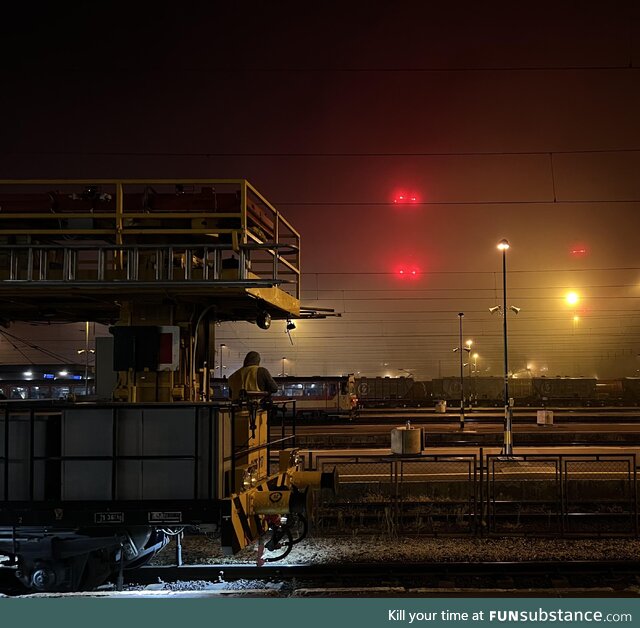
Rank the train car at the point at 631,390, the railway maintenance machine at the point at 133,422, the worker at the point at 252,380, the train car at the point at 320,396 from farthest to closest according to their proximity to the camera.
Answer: the train car at the point at 631,390 < the train car at the point at 320,396 < the worker at the point at 252,380 < the railway maintenance machine at the point at 133,422

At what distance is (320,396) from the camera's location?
35.5 meters

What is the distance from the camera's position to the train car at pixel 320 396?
3478cm

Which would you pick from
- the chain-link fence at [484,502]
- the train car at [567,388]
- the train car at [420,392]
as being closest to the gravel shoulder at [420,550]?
the chain-link fence at [484,502]

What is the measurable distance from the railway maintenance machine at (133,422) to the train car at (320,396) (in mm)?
27573

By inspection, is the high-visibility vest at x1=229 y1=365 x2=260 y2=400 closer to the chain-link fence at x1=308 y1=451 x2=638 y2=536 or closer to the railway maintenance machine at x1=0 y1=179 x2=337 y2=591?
the railway maintenance machine at x1=0 y1=179 x2=337 y2=591

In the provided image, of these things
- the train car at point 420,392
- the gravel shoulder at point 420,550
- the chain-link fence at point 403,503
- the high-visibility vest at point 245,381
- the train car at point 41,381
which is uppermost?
the high-visibility vest at point 245,381

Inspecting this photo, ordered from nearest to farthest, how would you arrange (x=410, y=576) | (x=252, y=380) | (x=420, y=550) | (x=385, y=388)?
(x=252, y=380) → (x=410, y=576) → (x=420, y=550) → (x=385, y=388)

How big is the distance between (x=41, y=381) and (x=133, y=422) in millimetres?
25219

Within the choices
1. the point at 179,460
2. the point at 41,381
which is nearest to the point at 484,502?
the point at 179,460

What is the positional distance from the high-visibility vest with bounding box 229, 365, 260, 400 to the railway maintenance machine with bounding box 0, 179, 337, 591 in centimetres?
72

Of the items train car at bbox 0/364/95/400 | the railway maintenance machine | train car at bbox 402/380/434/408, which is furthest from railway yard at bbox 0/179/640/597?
train car at bbox 402/380/434/408

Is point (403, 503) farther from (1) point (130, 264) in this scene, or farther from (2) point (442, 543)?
(1) point (130, 264)

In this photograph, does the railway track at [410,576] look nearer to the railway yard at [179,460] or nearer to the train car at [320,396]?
the railway yard at [179,460]

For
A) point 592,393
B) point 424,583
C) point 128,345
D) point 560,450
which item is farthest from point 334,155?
point 592,393
